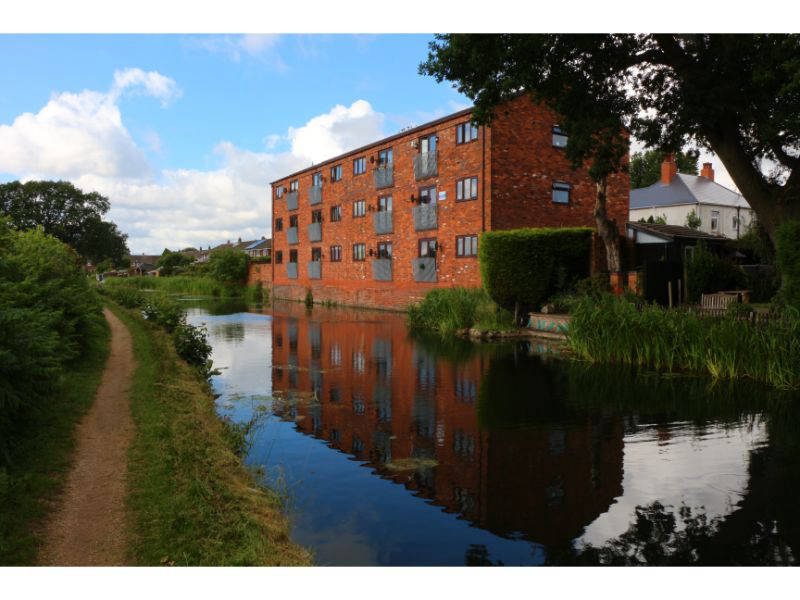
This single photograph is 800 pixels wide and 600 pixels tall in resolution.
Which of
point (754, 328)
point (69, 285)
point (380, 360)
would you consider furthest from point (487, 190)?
point (69, 285)

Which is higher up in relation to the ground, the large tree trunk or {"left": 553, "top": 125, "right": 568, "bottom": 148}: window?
{"left": 553, "top": 125, "right": 568, "bottom": 148}: window

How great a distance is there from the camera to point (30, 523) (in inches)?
197

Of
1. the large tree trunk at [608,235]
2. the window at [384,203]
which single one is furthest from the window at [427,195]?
the large tree trunk at [608,235]

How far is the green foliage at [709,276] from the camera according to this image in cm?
2273

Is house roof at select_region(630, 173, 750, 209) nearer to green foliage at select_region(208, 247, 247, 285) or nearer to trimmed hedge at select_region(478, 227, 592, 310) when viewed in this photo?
trimmed hedge at select_region(478, 227, 592, 310)

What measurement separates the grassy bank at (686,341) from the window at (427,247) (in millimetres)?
14401

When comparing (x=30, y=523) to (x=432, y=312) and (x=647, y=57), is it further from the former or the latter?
(x=432, y=312)

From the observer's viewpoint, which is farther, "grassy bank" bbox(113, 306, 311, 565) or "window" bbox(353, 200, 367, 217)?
"window" bbox(353, 200, 367, 217)

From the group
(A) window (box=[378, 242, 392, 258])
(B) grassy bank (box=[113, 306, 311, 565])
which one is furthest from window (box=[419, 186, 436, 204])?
(B) grassy bank (box=[113, 306, 311, 565])

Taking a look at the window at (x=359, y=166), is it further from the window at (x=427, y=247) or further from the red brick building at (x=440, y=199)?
the window at (x=427, y=247)

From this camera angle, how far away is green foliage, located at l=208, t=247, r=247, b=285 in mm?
54469

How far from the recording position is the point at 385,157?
112 ft

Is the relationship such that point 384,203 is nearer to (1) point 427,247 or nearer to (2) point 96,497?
(1) point 427,247

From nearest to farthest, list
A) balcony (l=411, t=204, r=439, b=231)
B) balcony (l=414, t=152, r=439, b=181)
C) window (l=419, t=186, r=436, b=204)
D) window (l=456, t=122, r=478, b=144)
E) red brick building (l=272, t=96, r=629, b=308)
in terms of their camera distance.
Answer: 1. red brick building (l=272, t=96, r=629, b=308)
2. window (l=456, t=122, r=478, b=144)
3. balcony (l=414, t=152, r=439, b=181)
4. balcony (l=411, t=204, r=439, b=231)
5. window (l=419, t=186, r=436, b=204)
